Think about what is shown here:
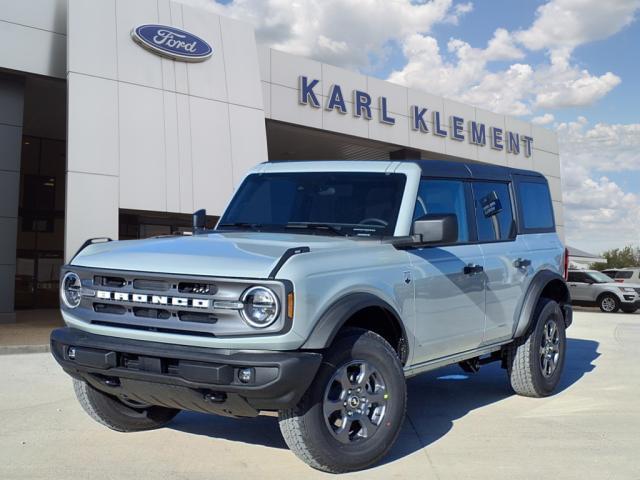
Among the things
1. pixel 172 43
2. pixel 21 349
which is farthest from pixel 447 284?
pixel 172 43

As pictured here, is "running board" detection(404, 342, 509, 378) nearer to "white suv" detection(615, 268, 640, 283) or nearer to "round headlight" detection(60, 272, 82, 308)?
"round headlight" detection(60, 272, 82, 308)

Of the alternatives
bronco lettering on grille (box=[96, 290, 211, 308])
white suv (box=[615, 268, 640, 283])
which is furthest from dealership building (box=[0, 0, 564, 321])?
white suv (box=[615, 268, 640, 283])

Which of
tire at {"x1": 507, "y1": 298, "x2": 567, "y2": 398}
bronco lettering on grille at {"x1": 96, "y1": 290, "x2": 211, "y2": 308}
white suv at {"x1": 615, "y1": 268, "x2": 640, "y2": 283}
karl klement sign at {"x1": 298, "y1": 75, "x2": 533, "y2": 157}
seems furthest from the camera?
white suv at {"x1": 615, "y1": 268, "x2": 640, "y2": 283}

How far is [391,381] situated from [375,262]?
77cm

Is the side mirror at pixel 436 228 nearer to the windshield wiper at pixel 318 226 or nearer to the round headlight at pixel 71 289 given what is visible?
the windshield wiper at pixel 318 226

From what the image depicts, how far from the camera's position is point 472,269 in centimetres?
548

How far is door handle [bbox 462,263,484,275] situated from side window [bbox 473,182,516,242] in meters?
0.35

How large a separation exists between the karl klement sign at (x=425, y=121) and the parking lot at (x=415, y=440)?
47.5 feet

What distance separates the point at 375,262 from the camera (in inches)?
178

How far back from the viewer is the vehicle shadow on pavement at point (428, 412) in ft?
16.9

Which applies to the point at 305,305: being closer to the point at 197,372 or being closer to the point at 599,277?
the point at 197,372

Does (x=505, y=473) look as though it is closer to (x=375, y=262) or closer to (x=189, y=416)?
(x=375, y=262)

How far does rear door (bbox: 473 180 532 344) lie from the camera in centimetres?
579

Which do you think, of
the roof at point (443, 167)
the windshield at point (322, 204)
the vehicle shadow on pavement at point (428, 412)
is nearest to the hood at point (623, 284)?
the vehicle shadow on pavement at point (428, 412)
